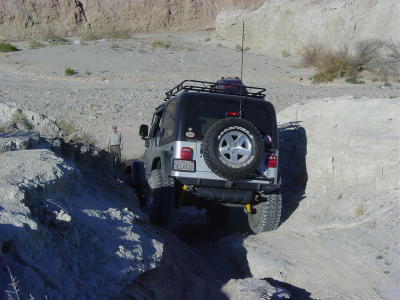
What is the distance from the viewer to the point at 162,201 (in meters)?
8.87

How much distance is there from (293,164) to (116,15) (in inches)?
1836

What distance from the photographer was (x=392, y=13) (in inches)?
1342

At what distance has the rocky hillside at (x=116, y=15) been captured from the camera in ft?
178

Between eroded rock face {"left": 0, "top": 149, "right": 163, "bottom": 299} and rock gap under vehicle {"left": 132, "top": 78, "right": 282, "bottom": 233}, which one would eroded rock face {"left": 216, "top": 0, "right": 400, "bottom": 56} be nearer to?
rock gap under vehicle {"left": 132, "top": 78, "right": 282, "bottom": 233}

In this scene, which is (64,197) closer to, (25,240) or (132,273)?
(132,273)

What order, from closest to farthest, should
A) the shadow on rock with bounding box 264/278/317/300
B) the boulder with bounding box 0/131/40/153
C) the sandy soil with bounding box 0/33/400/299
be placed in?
the shadow on rock with bounding box 264/278/317/300, the sandy soil with bounding box 0/33/400/299, the boulder with bounding box 0/131/40/153

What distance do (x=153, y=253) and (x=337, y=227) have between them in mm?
3898

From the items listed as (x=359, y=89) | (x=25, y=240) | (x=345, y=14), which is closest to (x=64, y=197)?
(x=25, y=240)

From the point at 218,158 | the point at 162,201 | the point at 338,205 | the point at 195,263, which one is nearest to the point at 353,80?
the point at 338,205

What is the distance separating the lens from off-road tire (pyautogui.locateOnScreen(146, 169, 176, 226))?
885 centimetres

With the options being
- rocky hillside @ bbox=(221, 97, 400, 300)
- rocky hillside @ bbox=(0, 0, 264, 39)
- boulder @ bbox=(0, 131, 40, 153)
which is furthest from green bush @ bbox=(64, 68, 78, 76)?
rocky hillside @ bbox=(0, 0, 264, 39)

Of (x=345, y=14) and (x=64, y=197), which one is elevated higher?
(x=345, y=14)

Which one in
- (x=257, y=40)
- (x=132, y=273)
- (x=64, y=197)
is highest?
(x=257, y=40)

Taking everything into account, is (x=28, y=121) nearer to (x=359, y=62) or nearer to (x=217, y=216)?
(x=217, y=216)
